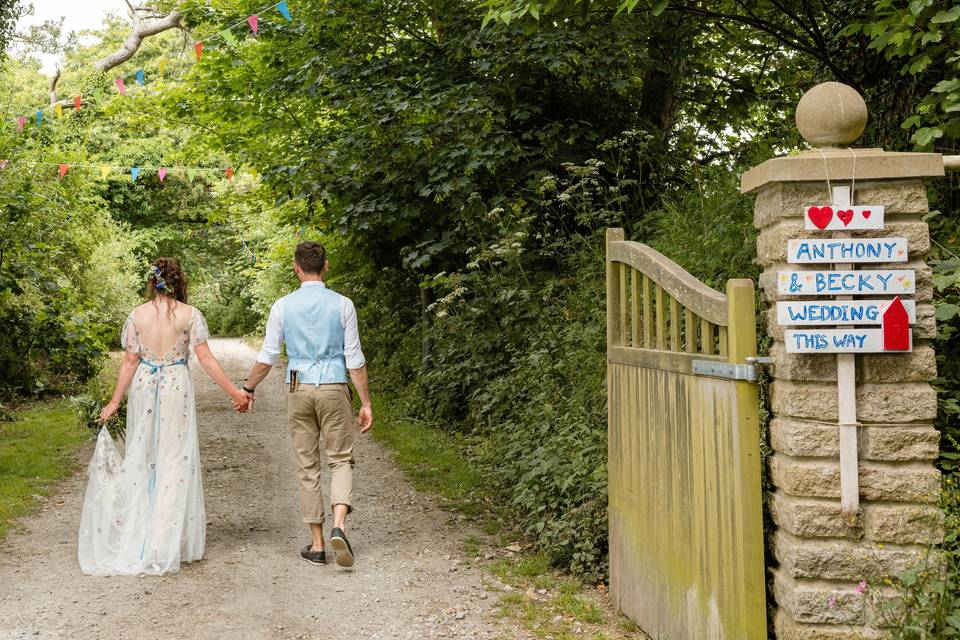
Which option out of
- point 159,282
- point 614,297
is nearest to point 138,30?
point 159,282

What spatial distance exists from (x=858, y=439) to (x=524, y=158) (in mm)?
6597

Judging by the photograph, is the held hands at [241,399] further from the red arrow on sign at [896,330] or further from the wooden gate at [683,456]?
the red arrow on sign at [896,330]

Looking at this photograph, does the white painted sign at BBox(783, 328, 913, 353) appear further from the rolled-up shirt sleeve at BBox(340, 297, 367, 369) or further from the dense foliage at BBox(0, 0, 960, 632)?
the rolled-up shirt sleeve at BBox(340, 297, 367, 369)

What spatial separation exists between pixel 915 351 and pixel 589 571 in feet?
8.87

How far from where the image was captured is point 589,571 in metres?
5.47

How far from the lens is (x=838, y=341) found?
134 inches

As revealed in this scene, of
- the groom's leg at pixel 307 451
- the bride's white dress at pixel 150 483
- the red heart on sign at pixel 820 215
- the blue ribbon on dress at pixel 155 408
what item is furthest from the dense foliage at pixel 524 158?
the blue ribbon on dress at pixel 155 408

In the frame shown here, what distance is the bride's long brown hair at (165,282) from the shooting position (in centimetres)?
597

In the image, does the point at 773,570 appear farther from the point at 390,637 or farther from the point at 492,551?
the point at 492,551

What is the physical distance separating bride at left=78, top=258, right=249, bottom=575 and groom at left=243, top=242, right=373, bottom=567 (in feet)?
1.34

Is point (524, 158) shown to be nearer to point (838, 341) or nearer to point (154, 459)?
point (154, 459)

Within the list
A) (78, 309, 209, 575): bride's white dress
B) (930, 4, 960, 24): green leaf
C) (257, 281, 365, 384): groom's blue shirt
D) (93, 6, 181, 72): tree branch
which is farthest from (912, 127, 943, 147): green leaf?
(93, 6, 181, 72): tree branch

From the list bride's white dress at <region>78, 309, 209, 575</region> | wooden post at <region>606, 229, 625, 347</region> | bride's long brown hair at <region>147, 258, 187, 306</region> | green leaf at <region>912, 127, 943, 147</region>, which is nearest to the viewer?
green leaf at <region>912, 127, 943, 147</region>

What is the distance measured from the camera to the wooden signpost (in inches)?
134
